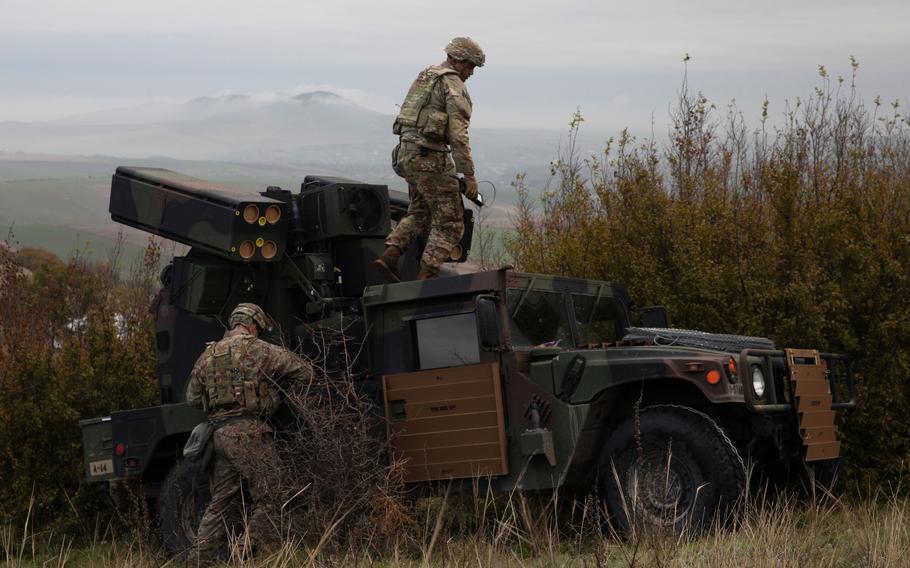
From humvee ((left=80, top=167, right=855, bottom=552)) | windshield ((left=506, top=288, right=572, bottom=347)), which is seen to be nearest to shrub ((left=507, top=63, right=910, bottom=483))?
humvee ((left=80, top=167, right=855, bottom=552))

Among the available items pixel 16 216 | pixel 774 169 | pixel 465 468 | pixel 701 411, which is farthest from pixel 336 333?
pixel 16 216

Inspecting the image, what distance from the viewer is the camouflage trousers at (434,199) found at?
8.05 metres

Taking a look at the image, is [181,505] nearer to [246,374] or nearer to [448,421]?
[246,374]

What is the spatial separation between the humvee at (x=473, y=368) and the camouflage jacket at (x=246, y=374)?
428 millimetres

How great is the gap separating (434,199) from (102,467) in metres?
2.93

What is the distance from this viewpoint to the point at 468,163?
780 cm

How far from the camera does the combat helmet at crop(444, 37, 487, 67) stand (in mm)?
8008

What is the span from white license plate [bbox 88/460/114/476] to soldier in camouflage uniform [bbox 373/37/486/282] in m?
2.31

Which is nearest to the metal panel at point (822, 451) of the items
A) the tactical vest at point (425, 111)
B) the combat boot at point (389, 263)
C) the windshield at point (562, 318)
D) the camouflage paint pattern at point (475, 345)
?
the camouflage paint pattern at point (475, 345)

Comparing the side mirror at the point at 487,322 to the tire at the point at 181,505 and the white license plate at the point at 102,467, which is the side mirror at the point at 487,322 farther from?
the white license plate at the point at 102,467

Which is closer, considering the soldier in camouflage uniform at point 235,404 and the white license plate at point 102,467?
the soldier in camouflage uniform at point 235,404

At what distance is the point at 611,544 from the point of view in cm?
658

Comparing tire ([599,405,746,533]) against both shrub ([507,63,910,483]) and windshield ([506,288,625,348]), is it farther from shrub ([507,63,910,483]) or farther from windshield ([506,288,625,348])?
shrub ([507,63,910,483])

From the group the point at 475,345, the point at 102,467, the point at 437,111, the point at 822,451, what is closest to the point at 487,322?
the point at 475,345
